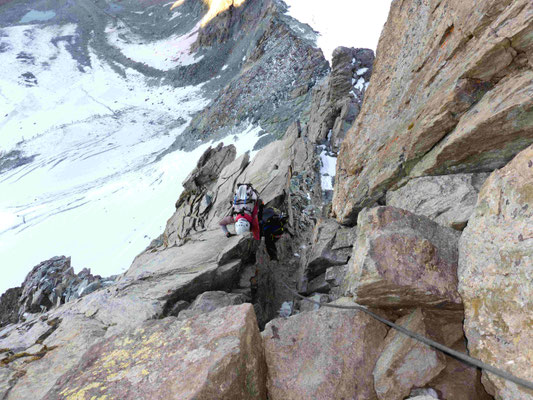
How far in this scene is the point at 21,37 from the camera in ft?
192

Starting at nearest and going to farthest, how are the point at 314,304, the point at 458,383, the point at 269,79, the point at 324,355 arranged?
the point at 458,383, the point at 324,355, the point at 314,304, the point at 269,79

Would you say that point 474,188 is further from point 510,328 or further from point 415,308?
point 510,328

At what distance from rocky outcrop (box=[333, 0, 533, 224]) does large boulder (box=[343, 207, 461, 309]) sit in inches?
70.8

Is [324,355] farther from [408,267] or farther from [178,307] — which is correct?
[178,307]

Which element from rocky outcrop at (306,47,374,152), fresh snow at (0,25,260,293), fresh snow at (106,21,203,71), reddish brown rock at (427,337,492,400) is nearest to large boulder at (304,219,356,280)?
reddish brown rock at (427,337,492,400)

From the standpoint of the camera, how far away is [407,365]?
11.0 feet

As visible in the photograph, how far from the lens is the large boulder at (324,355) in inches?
138

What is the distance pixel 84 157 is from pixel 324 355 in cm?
4154

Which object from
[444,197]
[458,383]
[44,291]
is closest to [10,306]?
[44,291]

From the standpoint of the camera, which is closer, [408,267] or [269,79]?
[408,267]

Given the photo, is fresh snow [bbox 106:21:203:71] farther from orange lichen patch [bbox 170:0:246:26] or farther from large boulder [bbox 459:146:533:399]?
large boulder [bbox 459:146:533:399]

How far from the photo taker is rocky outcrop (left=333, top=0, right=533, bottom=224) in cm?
418

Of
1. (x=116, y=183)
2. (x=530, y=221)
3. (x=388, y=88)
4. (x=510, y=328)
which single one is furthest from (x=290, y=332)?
(x=116, y=183)

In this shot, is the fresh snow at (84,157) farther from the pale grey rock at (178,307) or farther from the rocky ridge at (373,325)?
the rocky ridge at (373,325)
